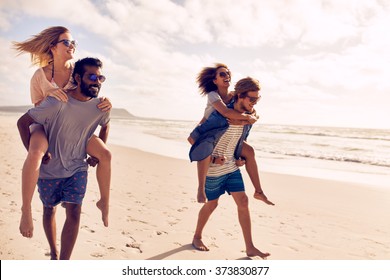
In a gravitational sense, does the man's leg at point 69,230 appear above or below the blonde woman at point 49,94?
below

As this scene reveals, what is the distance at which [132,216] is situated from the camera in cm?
513

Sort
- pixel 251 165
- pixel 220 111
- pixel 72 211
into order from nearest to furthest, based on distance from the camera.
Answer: pixel 72 211 → pixel 220 111 → pixel 251 165

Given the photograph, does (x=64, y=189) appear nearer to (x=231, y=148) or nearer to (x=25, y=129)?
(x=25, y=129)

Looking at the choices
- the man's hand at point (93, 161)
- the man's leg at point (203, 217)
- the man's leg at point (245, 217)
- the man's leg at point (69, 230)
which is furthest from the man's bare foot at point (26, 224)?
the man's leg at point (245, 217)

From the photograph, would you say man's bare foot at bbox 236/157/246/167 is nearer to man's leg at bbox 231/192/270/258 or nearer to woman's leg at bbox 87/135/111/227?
man's leg at bbox 231/192/270/258

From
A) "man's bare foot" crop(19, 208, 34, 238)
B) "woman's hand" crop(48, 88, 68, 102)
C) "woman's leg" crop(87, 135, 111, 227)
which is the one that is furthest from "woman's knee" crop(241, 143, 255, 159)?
"man's bare foot" crop(19, 208, 34, 238)

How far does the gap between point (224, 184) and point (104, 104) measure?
1626mm

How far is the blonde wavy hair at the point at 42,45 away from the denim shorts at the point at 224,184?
2.08 meters

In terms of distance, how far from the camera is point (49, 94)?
2.74 meters

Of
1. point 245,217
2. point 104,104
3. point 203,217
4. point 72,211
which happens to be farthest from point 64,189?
point 245,217

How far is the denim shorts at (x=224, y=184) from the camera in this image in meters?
3.65

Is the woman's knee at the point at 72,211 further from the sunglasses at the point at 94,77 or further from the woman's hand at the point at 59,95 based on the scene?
the sunglasses at the point at 94,77

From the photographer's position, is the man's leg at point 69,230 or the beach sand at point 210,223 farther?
the beach sand at point 210,223
